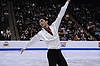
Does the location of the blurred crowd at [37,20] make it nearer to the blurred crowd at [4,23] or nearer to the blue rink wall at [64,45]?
the blurred crowd at [4,23]

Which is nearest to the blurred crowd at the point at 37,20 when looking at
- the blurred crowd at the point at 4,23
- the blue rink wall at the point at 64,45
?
the blurred crowd at the point at 4,23

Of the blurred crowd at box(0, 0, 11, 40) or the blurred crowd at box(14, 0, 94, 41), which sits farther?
the blurred crowd at box(14, 0, 94, 41)

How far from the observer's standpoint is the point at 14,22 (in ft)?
42.1

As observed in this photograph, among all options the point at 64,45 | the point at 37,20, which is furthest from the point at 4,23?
the point at 64,45

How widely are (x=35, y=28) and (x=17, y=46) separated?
3.10 meters

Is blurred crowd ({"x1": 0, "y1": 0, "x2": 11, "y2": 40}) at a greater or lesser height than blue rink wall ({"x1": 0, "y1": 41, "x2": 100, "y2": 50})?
greater

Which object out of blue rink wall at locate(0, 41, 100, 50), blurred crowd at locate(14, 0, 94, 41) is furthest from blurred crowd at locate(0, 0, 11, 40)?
blue rink wall at locate(0, 41, 100, 50)

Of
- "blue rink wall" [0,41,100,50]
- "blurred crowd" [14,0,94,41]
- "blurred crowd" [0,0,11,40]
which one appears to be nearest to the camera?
"blue rink wall" [0,41,100,50]

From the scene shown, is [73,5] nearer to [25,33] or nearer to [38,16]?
[38,16]

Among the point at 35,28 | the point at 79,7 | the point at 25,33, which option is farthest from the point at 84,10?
the point at 25,33

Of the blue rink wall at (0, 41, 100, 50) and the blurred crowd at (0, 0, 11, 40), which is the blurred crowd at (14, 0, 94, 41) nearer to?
the blurred crowd at (0, 0, 11, 40)

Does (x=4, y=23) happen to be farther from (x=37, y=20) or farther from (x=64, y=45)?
(x=64, y=45)

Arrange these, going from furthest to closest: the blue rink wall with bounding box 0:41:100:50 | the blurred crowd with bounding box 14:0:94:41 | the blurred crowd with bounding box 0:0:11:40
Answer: the blurred crowd with bounding box 14:0:94:41 → the blurred crowd with bounding box 0:0:11:40 → the blue rink wall with bounding box 0:41:100:50

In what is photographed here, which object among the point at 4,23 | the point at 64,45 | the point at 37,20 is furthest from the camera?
the point at 37,20
